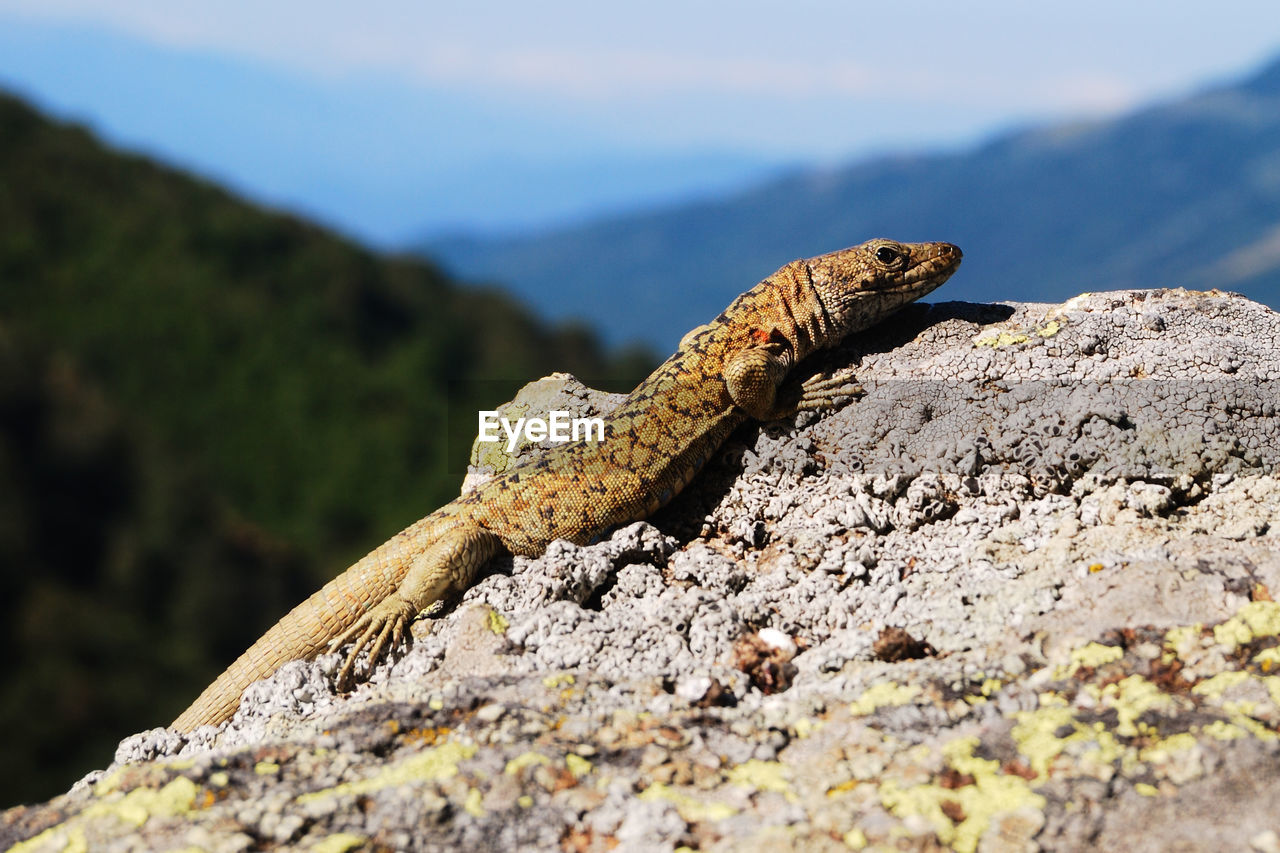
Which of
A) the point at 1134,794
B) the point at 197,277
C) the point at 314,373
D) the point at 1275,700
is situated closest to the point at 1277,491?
the point at 1275,700

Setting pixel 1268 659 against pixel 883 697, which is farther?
pixel 883 697

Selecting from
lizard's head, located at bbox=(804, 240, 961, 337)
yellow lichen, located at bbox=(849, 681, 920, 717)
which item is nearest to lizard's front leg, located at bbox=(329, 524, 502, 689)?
yellow lichen, located at bbox=(849, 681, 920, 717)

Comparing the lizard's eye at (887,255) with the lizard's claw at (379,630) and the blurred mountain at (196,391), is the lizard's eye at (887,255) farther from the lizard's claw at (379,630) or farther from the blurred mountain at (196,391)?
the blurred mountain at (196,391)

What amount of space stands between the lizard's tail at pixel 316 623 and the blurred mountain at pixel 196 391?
25345mm

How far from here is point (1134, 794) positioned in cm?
309

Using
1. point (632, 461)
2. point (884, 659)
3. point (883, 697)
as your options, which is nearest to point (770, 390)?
point (632, 461)

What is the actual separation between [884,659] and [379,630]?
2.64 metres

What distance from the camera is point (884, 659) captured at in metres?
4.25

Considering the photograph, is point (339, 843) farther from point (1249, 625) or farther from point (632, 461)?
point (632, 461)

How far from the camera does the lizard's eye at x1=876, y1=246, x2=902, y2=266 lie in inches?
277

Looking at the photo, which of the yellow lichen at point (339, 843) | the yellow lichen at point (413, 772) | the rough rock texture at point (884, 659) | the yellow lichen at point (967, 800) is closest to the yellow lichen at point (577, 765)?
A: the rough rock texture at point (884, 659)

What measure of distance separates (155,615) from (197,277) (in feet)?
55.1

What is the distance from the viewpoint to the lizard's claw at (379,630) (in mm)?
5402

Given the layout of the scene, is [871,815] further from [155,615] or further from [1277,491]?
[155,615]
